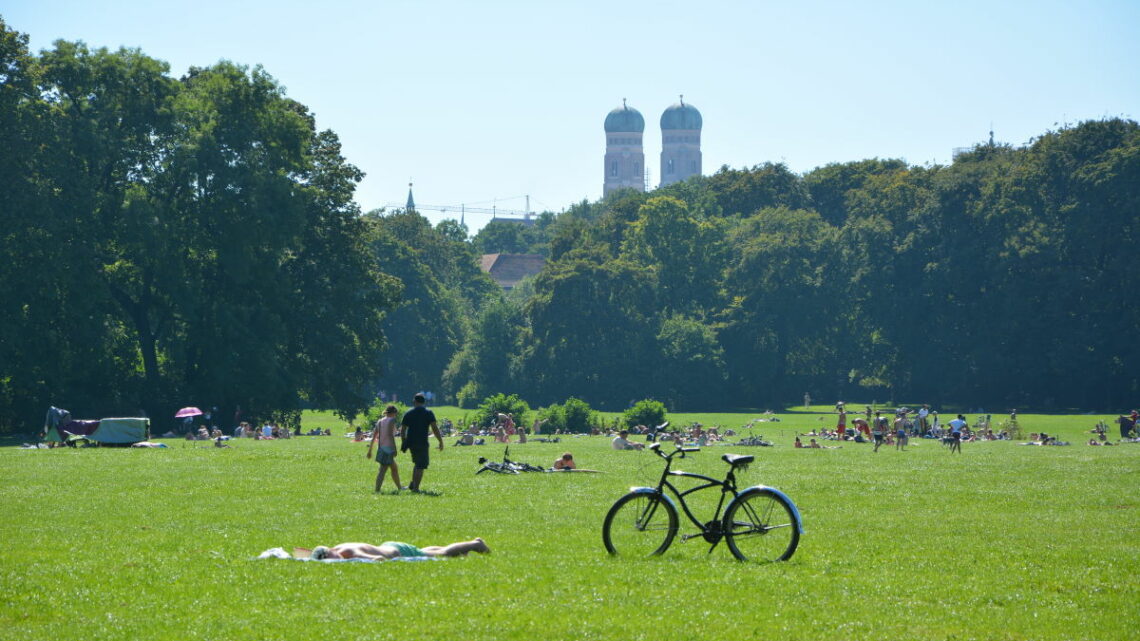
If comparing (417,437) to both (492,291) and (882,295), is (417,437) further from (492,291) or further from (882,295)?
(492,291)

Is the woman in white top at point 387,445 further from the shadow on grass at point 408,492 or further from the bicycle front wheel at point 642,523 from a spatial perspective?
the bicycle front wheel at point 642,523

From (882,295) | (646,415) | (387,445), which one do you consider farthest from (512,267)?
(387,445)

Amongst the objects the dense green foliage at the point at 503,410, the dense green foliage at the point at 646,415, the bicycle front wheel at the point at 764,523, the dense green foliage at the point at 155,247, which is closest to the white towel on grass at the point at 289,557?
the bicycle front wheel at the point at 764,523

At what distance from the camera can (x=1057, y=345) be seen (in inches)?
3022

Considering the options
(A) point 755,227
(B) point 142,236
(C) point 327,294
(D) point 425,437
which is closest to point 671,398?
(A) point 755,227

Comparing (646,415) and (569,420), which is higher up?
(646,415)

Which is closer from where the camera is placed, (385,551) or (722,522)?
(385,551)

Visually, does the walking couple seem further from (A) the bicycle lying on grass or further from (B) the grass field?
(A) the bicycle lying on grass

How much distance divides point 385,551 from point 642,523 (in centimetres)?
270

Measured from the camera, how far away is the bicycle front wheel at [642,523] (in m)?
14.2

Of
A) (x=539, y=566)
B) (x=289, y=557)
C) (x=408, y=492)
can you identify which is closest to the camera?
(x=539, y=566)

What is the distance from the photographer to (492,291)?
138125 millimetres

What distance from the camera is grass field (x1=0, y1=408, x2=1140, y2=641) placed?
10.7m

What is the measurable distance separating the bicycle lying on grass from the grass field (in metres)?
0.28
